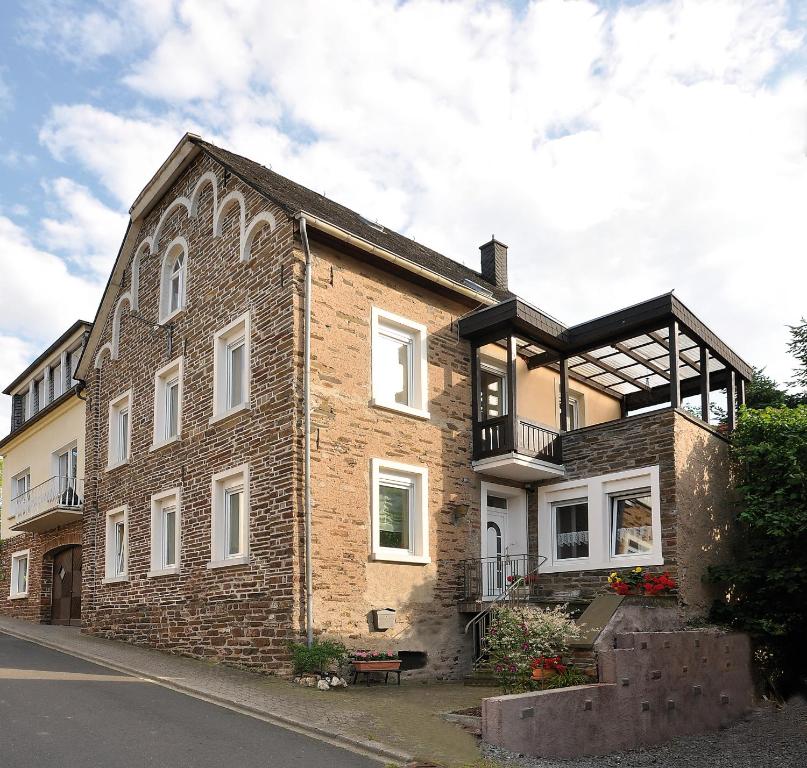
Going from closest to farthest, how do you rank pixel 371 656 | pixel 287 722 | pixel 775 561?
pixel 287 722 → pixel 371 656 → pixel 775 561

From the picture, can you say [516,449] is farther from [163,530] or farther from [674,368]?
[163,530]

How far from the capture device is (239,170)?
1702cm

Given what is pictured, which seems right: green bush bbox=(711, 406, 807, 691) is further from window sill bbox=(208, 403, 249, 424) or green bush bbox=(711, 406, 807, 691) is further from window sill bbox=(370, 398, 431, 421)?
window sill bbox=(208, 403, 249, 424)

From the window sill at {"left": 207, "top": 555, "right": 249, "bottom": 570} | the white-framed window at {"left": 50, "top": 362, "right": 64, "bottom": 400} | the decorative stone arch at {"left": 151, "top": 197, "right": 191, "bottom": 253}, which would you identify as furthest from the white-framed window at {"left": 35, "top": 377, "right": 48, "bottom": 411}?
the window sill at {"left": 207, "top": 555, "right": 249, "bottom": 570}

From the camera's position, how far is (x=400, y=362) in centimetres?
1659

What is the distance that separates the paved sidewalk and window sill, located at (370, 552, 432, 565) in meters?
1.93

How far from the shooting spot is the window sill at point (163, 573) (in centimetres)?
1689

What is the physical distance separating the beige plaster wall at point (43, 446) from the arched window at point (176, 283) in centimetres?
580

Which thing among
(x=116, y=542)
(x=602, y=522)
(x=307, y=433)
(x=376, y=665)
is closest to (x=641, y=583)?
(x=602, y=522)

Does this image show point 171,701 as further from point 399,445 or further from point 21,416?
point 21,416

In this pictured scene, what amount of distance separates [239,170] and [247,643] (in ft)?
27.9

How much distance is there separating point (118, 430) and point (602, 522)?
35.9 feet

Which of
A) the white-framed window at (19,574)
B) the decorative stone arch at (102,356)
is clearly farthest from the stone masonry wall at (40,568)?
the decorative stone arch at (102,356)

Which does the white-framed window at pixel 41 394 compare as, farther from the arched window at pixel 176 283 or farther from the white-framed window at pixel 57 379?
the arched window at pixel 176 283
